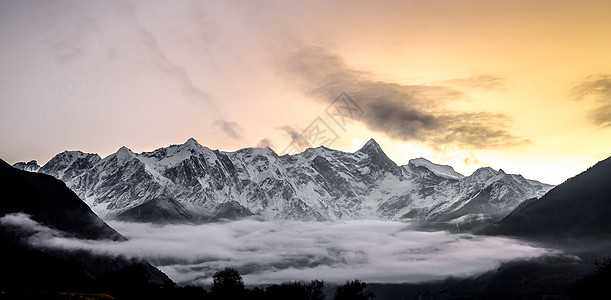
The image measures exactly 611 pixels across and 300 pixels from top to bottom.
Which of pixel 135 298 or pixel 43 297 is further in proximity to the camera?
pixel 135 298

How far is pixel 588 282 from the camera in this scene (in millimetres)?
175750

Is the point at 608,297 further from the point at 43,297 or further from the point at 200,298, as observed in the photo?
the point at 43,297

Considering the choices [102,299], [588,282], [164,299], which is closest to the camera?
[102,299]

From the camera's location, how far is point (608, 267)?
176m

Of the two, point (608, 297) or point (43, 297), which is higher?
point (43, 297)

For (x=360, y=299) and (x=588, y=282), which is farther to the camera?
(x=360, y=299)

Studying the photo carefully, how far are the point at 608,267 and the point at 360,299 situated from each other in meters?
77.2

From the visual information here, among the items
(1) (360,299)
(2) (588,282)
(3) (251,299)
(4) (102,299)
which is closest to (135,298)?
(3) (251,299)

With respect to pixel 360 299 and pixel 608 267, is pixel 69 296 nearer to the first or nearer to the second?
pixel 360 299

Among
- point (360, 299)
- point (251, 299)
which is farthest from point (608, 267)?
point (251, 299)

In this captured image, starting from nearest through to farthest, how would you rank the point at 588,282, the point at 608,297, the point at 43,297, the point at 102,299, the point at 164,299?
the point at 43,297
the point at 102,299
the point at 608,297
the point at 588,282
the point at 164,299

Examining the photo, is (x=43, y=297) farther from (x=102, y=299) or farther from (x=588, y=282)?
(x=588, y=282)

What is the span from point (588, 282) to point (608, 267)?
757 centimetres

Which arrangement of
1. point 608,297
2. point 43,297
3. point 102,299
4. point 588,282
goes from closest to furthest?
point 43,297, point 102,299, point 608,297, point 588,282
